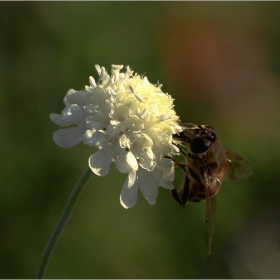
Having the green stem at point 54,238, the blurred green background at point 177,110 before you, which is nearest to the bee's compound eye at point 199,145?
the green stem at point 54,238

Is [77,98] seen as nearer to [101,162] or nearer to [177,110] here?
[101,162]

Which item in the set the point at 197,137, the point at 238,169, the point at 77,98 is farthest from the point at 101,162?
the point at 238,169

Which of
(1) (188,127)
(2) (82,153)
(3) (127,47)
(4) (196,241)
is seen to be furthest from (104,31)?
(1) (188,127)

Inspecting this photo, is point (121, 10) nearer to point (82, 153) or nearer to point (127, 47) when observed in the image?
point (127, 47)

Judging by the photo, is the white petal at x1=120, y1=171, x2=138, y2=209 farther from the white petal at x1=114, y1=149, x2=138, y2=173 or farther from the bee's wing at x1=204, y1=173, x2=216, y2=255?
the bee's wing at x1=204, y1=173, x2=216, y2=255

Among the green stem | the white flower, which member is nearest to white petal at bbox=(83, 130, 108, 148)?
the white flower

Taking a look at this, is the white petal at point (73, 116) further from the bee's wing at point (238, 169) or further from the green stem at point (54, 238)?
the bee's wing at point (238, 169)
